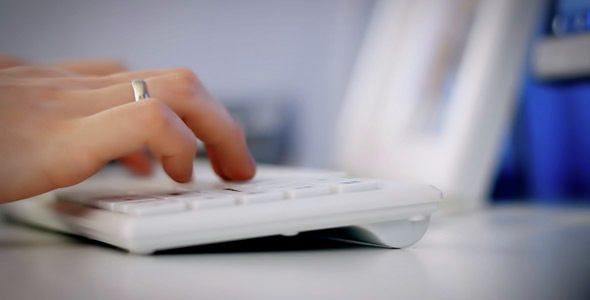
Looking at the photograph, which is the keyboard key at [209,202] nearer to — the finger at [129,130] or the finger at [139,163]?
the finger at [129,130]

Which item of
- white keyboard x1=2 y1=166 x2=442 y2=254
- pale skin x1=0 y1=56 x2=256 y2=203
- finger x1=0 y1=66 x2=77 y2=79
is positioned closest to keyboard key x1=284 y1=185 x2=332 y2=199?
white keyboard x1=2 y1=166 x2=442 y2=254

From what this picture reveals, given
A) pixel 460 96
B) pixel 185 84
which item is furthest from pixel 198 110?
pixel 460 96

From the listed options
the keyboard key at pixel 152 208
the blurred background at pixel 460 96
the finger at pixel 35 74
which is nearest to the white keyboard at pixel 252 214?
the keyboard key at pixel 152 208

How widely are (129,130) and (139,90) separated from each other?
0.08m

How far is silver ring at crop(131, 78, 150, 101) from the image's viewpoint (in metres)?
0.48

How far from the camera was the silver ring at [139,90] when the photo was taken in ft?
1.58

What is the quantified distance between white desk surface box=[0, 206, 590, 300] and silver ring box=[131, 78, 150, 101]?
0.39ft

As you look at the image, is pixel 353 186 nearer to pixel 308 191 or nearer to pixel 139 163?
pixel 308 191

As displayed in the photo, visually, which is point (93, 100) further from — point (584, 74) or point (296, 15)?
point (296, 15)

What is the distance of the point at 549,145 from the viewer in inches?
31.0

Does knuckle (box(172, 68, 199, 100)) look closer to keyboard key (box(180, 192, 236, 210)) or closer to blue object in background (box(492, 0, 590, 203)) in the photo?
keyboard key (box(180, 192, 236, 210))

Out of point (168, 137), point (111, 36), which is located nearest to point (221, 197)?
point (168, 137)

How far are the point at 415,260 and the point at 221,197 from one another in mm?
123

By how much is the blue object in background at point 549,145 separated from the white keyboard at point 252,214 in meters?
0.41
